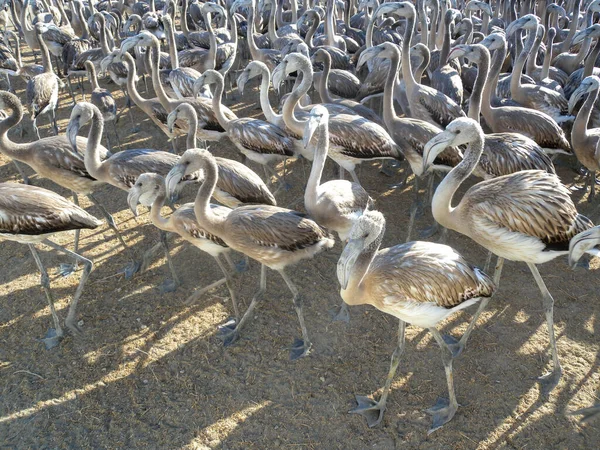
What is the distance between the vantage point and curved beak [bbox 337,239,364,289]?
3674 mm

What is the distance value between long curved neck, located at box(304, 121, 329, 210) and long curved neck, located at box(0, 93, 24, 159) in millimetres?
3744

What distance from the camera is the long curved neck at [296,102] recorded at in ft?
22.4

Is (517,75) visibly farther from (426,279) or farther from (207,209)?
(207,209)

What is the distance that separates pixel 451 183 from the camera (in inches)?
193

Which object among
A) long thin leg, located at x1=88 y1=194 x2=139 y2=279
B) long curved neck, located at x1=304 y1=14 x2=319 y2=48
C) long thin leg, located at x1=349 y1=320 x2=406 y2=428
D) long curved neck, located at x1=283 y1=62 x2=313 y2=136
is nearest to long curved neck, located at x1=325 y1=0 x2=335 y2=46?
long curved neck, located at x1=304 y1=14 x2=319 y2=48

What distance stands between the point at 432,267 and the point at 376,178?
13.7 feet

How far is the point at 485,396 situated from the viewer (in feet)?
15.1

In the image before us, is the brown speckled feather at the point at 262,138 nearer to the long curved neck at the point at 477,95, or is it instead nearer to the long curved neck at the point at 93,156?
the long curved neck at the point at 93,156

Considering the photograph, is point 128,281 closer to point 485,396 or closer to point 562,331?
point 485,396

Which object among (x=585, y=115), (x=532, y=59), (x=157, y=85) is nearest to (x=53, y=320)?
(x=157, y=85)

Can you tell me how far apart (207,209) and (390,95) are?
3484 millimetres

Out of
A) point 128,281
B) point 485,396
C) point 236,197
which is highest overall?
point 236,197

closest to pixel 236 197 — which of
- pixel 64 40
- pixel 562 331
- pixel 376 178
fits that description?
pixel 376 178

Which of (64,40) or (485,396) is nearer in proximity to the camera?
(485,396)
